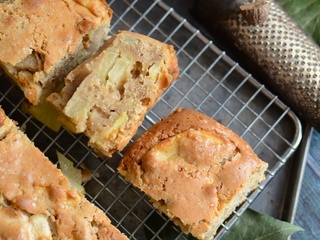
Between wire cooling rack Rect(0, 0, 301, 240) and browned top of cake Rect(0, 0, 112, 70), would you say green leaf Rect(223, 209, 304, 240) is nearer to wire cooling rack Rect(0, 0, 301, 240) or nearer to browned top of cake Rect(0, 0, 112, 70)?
wire cooling rack Rect(0, 0, 301, 240)

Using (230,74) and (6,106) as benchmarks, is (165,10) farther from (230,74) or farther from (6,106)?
(6,106)

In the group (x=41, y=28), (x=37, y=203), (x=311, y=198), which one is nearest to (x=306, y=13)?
(x=311, y=198)

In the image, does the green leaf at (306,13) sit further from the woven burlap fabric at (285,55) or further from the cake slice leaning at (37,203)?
the cake slice leaning at (37,203)

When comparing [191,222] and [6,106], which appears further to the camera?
[6,106]

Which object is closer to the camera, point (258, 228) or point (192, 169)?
point (192, 169)

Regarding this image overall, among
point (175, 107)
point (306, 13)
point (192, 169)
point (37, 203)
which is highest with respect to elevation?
point (306, 13)

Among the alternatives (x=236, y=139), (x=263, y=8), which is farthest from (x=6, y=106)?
(x=263, y=8)

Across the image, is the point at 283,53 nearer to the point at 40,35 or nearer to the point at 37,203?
the point at 40,35
